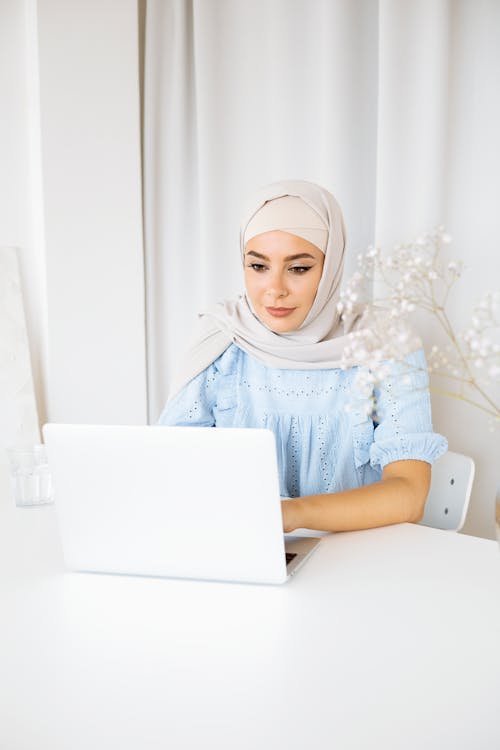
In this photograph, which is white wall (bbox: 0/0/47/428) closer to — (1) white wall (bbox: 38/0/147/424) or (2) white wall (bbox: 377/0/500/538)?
(1) white wall (bbox: 38/0/147/424)

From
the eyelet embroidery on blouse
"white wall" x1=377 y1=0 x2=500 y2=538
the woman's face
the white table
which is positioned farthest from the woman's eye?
the white table

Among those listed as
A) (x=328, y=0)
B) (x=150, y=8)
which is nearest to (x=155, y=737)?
(x=328, y=0)

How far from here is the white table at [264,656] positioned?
75 centimetres

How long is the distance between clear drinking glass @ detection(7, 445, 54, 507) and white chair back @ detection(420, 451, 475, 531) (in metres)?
0.86

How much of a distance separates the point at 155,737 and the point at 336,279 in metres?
1.37

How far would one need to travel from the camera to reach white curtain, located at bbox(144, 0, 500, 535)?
2086 mm

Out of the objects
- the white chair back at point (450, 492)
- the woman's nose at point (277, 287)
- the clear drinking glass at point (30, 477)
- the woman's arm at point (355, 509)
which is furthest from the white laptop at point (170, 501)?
the woman's nose at point (277, 287)

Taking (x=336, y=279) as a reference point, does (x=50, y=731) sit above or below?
below

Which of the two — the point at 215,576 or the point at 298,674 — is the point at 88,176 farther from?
the point at 298,674

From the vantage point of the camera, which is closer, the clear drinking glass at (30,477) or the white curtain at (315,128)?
the clear drinking glass at (30,477)

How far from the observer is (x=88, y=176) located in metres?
2.76

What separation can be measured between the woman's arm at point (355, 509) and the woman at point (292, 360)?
336mm

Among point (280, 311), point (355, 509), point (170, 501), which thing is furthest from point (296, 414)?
point (170, 501)

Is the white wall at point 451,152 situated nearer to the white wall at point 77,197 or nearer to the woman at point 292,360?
the woman at point 292,360
